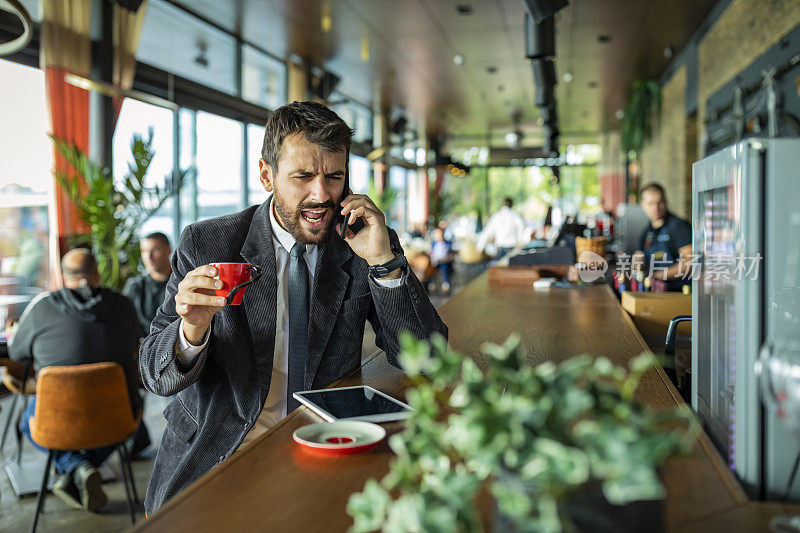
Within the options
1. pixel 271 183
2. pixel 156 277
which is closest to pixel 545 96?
pixel 156 277

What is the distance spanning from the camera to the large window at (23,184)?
576 centimetres

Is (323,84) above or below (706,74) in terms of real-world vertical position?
above

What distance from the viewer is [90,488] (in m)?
3.48

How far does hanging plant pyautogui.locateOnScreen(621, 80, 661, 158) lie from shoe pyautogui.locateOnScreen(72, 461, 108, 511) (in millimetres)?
9891

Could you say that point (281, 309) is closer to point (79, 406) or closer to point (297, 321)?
point (297, 321)

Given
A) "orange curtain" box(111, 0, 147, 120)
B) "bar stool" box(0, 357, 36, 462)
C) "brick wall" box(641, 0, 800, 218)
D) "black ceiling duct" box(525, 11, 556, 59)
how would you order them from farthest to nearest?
"orange curtain" box(111, 0, 147, 120) < "brick wall" box(641, 0, 800, 218) < "black ceiling duct" box(525, 11, 556, 59) < "bar stool" box(0, 357, 36, 462)

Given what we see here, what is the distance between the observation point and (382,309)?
189 cm

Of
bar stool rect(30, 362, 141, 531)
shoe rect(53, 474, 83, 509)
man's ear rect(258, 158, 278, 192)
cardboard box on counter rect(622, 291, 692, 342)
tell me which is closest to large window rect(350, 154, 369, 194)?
shoe rect(53, 474, 83, 509)

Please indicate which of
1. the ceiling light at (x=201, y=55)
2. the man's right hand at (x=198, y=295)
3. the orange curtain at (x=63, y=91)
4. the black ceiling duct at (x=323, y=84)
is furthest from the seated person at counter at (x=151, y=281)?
the black ceiling duct at (x=323, y=84)

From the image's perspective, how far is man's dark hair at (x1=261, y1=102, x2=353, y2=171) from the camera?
1.84 meters

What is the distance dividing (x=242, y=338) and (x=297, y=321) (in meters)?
0.18

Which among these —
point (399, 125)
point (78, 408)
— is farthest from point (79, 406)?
point (399, 125)

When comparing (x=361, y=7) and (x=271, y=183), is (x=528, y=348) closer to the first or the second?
(x=271, y=183)

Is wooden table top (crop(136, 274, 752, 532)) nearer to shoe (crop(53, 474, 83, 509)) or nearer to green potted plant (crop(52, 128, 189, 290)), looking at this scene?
shoe (crop(53, 474, 83, 509))
